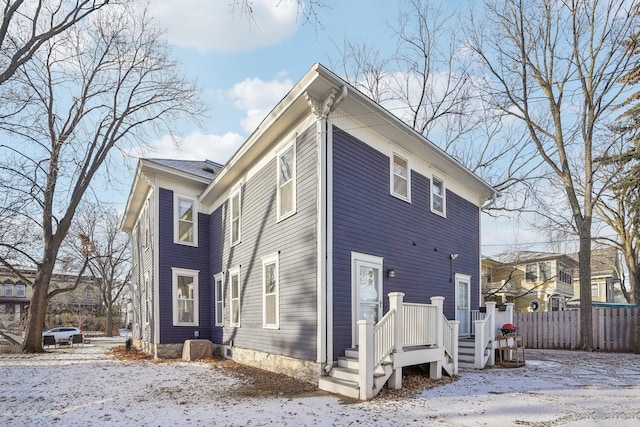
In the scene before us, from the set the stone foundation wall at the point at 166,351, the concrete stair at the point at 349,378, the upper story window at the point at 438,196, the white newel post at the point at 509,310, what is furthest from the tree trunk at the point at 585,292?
the stone foundation wall at the point at 166,351

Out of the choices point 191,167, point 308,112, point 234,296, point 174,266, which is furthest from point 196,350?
point 308,112

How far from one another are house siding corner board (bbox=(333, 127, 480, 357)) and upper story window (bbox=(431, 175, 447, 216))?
25 cm

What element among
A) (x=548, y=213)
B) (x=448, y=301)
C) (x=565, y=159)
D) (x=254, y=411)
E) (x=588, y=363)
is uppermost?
(x=565, y=159)

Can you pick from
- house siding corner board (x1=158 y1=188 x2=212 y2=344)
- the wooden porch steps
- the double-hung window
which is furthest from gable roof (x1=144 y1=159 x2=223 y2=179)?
the wooden porch steps

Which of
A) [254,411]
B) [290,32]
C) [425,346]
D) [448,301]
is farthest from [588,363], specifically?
[290,32]

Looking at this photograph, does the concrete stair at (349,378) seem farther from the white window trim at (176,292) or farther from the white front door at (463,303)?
the white window trim at (176,292)

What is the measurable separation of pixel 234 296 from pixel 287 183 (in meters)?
4.38

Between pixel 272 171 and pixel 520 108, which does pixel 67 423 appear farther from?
pixel 520 108

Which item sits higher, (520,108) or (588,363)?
(520,108)

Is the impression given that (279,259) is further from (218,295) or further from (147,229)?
(147,229)

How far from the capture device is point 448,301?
11.2 metres

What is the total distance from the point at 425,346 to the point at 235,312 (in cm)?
568

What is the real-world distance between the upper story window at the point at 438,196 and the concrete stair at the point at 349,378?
5.42m

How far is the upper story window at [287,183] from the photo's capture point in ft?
28.1
